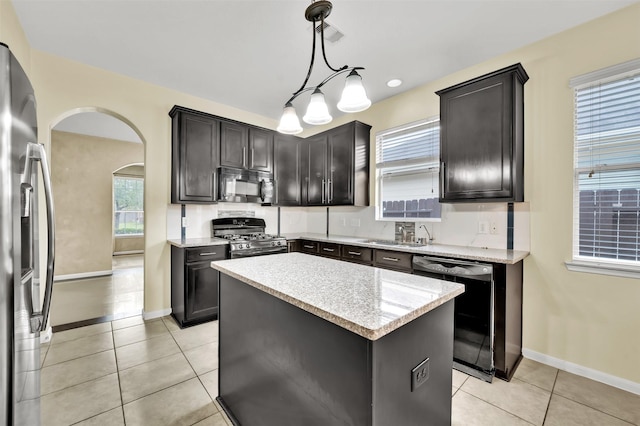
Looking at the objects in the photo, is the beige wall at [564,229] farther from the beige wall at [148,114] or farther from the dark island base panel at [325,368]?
the beige wall at [148,114]

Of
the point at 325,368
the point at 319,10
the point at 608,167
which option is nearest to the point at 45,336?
the point at 325,368

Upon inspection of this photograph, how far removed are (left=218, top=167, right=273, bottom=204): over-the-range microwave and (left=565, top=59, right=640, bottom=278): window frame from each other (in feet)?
11.2

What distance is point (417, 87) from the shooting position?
131 inches

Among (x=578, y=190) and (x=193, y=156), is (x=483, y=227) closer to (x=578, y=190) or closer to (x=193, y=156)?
(x=578, y=190)

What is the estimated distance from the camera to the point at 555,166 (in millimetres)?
2346

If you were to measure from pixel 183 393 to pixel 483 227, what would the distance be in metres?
2.97

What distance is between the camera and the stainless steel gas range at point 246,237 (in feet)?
11.2

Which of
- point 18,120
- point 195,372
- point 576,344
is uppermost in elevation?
point 18,120

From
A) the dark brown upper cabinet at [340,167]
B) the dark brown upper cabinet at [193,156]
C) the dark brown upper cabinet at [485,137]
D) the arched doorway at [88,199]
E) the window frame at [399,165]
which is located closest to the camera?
the dark brown upper cabinet at [485,137]

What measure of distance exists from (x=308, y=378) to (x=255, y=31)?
8.60 ft

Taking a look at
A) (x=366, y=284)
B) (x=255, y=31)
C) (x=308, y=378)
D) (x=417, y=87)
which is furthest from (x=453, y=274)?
(x=255, y=31)

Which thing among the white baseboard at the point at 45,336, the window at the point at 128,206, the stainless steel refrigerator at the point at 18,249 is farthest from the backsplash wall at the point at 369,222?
the window at the point at 128,206

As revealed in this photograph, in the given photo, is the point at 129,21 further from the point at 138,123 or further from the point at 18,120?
the point at 18,120

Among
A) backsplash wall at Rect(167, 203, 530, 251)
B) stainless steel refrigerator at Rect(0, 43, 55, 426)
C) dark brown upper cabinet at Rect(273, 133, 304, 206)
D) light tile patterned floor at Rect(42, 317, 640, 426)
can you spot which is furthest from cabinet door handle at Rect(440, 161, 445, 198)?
stainless steel refrigerator at Rect(0, 43, 55, 426)
